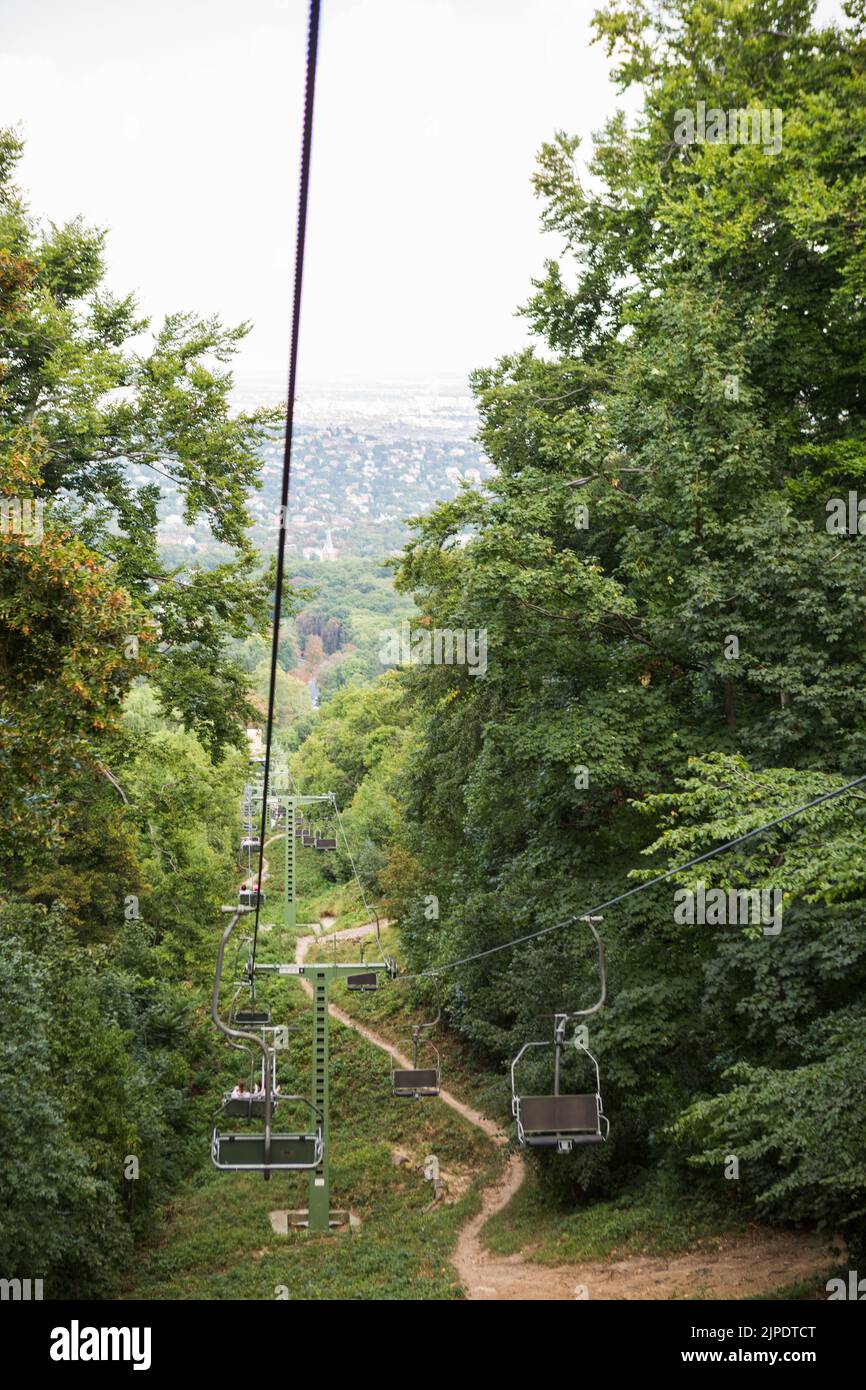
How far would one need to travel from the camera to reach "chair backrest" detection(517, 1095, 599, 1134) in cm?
1234

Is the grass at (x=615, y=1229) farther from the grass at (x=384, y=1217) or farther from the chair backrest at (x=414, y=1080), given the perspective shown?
the chair backrest at (x=414, y=1080)

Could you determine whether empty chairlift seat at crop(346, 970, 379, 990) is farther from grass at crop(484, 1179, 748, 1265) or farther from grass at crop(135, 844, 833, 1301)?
grass at crop(484, 1179, 748, 1265)

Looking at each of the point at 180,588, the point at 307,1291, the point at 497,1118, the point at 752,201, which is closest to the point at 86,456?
the point at 180,588

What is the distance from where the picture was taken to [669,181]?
21.3 meters

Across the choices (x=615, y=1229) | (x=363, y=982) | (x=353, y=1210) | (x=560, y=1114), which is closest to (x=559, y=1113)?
(x=560, y=1114)

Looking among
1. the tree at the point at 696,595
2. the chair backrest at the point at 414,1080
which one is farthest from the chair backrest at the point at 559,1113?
the chair backrest at the point at 414,1080

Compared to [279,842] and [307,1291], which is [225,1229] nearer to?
[307,1291]

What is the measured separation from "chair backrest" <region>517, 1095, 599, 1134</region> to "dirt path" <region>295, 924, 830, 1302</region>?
191cm

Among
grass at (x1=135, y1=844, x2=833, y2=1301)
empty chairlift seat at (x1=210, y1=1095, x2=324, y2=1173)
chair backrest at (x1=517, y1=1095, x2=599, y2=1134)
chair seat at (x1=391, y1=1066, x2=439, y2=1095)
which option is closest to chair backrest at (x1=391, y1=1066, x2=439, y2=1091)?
chair seat at (x1=391, y1=1066, x2=439, y2=1095)

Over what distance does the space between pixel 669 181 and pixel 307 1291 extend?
18.6m

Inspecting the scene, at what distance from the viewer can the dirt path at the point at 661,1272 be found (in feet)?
47.0

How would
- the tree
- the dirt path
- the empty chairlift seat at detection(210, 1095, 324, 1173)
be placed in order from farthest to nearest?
the tree, the dirt path, the empty chairlift seat at detection(210, 1095, 324, 1173)

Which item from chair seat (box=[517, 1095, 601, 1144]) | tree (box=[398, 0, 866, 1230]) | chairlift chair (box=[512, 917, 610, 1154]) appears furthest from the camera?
tree (box=[398, 0, 866, 1230])

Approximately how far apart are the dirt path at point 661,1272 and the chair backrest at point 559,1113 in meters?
1.91
